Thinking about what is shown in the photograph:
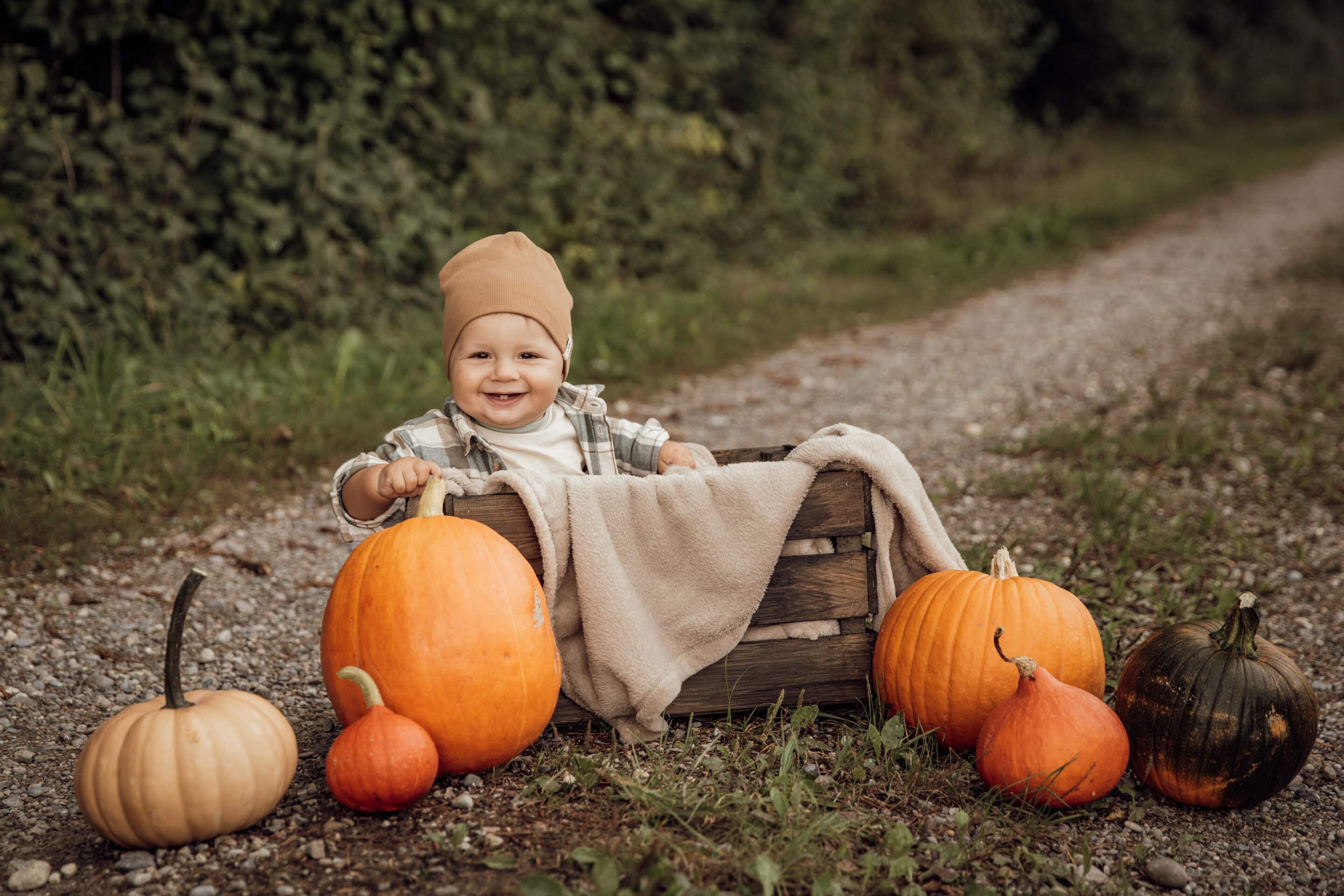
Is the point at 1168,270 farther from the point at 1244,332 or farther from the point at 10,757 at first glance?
the point at 10,757

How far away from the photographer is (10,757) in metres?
2.72

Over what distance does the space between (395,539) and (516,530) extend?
13.1 inches

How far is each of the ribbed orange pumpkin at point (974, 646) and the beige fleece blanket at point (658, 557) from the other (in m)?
0.30

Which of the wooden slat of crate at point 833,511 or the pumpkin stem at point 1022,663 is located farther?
the wooden slat of crate at point 833,511

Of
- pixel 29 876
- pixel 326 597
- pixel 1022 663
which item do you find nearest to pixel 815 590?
pixel 1022 663

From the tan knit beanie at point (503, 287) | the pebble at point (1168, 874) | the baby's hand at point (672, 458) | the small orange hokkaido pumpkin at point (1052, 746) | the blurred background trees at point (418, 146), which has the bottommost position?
the pebble at point (1168, 874)

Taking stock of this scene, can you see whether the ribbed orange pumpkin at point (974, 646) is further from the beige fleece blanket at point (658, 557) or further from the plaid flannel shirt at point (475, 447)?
the plaid flannel shirt at point (475, 447)

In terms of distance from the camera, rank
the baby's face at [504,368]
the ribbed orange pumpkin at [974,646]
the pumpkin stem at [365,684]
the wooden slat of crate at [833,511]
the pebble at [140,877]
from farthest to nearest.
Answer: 1. the baby's face at [504,368]
2. the wooden slat of crate at [833,511]
3. the ribbed orange pumpkin at [974,646]
4. the pumpkin stem at [365,684]
5. the pebble at [140,877]

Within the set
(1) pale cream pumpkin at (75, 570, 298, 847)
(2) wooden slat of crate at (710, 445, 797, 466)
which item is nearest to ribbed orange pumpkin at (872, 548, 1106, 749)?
(2) wooden slat of crate at (710, 445, 797, 466)

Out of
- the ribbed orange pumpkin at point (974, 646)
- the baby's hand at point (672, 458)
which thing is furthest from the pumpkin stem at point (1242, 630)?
the baby's hand at point (672, 458)

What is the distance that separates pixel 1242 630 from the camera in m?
2.53

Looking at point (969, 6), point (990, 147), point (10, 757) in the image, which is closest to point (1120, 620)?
point (10, 757)

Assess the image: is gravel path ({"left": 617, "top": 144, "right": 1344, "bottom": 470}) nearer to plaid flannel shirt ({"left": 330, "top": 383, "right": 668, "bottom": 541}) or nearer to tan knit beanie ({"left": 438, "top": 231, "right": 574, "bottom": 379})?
plaid flannel shirt ({"left": 330, "top": 383, "right": 668, "bottom": 541})

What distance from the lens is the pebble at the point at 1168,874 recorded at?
2.26 m
